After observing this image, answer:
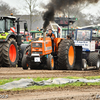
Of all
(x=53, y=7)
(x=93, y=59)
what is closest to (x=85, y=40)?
(x=93, y=59)

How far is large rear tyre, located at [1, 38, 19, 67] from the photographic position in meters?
13.2

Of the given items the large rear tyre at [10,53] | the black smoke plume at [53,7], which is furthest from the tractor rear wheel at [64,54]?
the large rear tyre at [10,53]

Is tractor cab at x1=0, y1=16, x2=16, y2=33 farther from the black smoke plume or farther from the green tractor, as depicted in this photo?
the black smoke plume

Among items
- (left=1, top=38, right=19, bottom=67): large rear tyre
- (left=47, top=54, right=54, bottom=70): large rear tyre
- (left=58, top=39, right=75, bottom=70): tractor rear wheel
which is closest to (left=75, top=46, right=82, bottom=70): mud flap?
(left=58, top=39, right=75, bottom=70): tractor rear wheel

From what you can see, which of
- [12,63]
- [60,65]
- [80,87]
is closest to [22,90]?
[80,87]

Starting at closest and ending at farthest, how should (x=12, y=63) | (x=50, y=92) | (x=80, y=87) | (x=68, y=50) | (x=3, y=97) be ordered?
(x=3, y=97) → (x=50, y=92) → (x=80, y=87) → (x=68, y=50) → (x=12, y=63)

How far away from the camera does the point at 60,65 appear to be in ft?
42.0

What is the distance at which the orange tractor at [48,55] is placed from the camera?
12.0m

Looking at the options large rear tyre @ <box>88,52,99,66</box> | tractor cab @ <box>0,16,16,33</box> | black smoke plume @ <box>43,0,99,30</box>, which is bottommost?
large rear tyre @ <box>88,52,99,66</box>

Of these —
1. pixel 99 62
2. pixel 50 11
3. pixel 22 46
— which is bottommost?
pixel 99 62

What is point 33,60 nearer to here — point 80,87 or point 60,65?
point 60,65

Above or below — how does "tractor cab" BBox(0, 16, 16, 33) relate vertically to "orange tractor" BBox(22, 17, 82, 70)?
above

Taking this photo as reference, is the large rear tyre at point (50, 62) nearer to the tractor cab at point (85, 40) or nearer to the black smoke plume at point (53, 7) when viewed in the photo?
the black smoke plume at point (53, 7)

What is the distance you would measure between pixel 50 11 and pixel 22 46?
332cm
